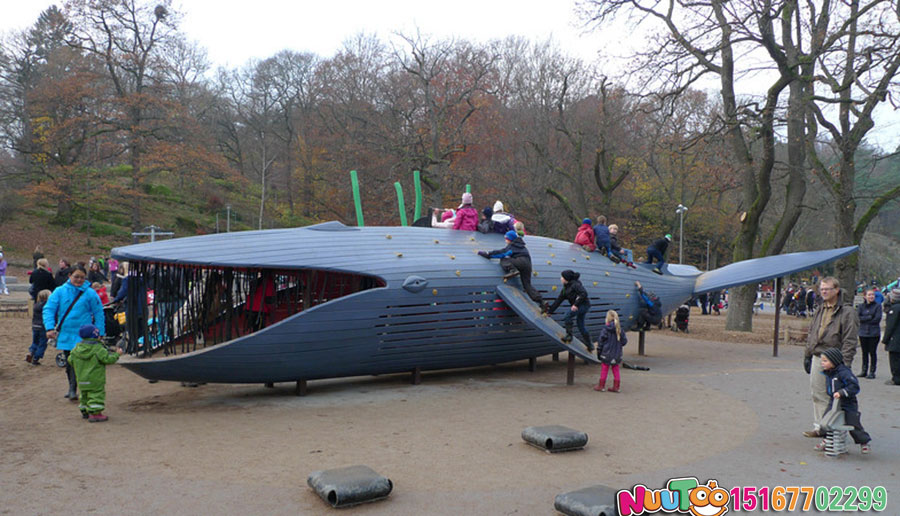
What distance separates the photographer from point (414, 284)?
10359mm

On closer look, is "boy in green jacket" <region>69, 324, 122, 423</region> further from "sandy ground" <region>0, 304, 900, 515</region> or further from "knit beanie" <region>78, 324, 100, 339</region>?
"sandy ground" <region>0, 304, 900, 515</region>

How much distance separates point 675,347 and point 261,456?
1413 centimetres

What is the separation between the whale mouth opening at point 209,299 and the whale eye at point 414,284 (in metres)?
0.41

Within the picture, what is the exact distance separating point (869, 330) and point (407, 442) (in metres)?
10.9

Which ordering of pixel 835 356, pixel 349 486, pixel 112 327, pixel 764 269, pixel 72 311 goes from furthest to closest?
pixel 764 269 → pixel 112 327 → pixel 72 311 → pixel 835 356 → pixel 349 486

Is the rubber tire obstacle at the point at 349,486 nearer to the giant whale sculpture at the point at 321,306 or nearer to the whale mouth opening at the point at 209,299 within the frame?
the giant whale sculpture at the point at 321,306

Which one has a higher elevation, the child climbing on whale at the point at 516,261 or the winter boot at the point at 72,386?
the child climbing on whale at the point at 516,261

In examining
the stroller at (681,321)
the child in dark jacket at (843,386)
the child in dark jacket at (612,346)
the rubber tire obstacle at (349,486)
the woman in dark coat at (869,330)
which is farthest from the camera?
the stroller at (681,321)

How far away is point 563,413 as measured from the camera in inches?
379

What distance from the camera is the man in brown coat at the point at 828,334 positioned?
7.46m

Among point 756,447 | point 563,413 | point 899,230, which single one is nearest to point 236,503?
point 563,413

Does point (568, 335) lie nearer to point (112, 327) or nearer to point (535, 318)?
point (535, 318)

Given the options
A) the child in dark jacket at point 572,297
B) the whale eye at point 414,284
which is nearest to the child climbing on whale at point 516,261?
A: the child in dark jacket at point 572,297

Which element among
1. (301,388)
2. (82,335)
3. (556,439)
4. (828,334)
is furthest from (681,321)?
(82,335)
